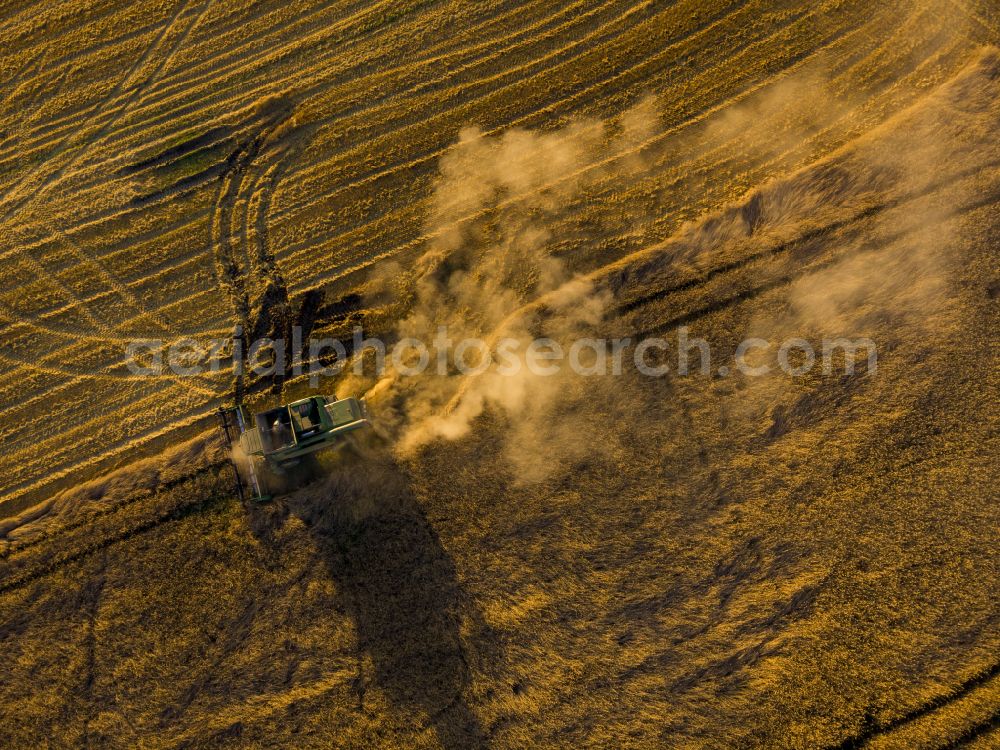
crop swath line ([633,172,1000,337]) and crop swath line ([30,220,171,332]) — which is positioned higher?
crop swath line ([30,220,171,332])

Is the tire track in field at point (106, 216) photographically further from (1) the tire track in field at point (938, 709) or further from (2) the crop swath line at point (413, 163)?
(1) the tire track in field at point (938, 709)

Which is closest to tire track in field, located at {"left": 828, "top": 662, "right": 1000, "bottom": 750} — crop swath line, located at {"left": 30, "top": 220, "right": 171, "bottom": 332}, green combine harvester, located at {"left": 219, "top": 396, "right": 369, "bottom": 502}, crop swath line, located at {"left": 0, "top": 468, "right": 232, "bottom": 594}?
green combine harvester, located at {"left": 219, "top": 396, "right": 369, "bottom": 502}

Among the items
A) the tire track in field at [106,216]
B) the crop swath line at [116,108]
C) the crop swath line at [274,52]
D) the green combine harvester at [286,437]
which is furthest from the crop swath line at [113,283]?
Answer: the green combine harvester at [286,437]

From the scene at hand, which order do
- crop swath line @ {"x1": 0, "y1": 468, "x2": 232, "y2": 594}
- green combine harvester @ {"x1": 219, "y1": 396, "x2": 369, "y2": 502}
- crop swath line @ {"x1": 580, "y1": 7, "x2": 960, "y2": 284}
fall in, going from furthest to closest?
1. crop swath line @ {"x1": 580, "y1": 7, "x2": 960, "y2": 284}
2. crop swath line @ {"x1": 0, "y1": 468, "x2": 232, "y2": 594}
3. green combine harvester @ {"x1": 219, "y1": 396, "x2": 369, "y2": 502}

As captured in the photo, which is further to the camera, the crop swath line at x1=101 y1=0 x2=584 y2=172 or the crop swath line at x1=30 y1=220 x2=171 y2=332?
the crop swath line at x1=101 y1=0 x2=584 y2=172

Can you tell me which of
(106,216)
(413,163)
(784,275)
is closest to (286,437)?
(413,163)

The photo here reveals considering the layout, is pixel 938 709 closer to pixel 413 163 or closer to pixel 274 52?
pixel 413 163

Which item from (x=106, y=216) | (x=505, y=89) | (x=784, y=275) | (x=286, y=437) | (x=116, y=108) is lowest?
(x=784, y=275)

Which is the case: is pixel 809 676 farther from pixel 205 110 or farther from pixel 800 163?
pixel 205 110

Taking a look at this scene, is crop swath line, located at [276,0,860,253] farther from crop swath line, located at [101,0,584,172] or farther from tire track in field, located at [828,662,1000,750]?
tire track in field, located at [828,662,1000,750]
